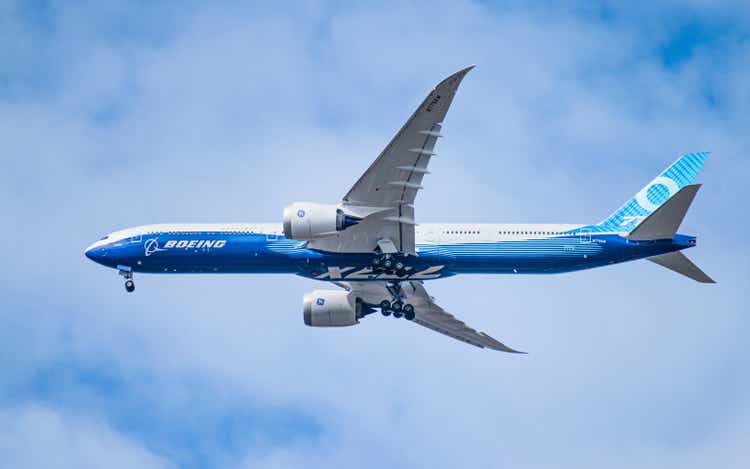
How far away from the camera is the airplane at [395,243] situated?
201 ft

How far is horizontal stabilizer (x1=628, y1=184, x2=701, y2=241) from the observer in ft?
198

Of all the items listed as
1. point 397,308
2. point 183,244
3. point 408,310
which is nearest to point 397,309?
point 397,308

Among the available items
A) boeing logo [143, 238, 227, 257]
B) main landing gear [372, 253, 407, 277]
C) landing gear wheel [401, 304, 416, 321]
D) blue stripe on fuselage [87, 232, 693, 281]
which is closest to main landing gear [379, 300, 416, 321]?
landing gear wheel [401, 304, 416, 321]

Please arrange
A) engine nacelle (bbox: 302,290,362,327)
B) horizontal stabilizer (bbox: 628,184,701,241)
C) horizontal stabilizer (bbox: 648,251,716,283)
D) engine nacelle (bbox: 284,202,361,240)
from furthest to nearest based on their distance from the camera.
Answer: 1. engine nacelle (bbox: 302,290,362,327)
2. horizontal stabilizer (bbox: 648,251,716,283)
3. engine nacelle (bbox: 284,202,361,240)
4. horizontal stabilizer (bbox: 628,184,701,241)

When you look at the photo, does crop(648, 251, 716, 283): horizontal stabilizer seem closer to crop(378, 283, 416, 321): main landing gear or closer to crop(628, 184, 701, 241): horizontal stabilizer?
crop(628, 184, 701, 241): horizontal stabilizer

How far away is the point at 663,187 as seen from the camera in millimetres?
69000

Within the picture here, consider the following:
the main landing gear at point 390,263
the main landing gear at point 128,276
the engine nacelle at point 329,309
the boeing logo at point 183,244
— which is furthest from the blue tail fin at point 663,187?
the main landing gear at point 128,276

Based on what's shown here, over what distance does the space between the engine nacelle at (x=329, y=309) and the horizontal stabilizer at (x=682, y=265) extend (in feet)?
56.0

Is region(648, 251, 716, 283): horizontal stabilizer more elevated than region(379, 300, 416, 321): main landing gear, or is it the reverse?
region(648, 251, 716, 283): horizontal stabilizer

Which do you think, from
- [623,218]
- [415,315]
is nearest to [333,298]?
[415,315]

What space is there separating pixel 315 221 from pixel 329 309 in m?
11.3

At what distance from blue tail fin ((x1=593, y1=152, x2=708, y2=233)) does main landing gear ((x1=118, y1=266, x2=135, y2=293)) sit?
2503 cm

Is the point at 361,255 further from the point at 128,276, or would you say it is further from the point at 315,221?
the point at 128,276

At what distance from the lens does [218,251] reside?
222 feet
